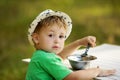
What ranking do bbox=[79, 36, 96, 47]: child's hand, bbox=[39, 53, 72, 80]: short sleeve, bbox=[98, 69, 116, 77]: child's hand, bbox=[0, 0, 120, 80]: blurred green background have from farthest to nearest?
1. bbox=[0, 0, 120, 80]: blurred green background
2. bbox=[79, 36, 96, 47]: child's hand
3. bbox=[98, 69, 116, 77]: child's hand
4. bbox=[39, 53, 72, 80]: short sleeve

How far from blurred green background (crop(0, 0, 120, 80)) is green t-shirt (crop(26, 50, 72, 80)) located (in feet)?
8.77

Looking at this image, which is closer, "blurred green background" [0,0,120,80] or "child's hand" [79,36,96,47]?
"child's hand" [79,36,96,47]

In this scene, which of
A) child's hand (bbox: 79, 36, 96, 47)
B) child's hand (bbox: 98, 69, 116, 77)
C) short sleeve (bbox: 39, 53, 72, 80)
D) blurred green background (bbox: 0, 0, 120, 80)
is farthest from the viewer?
blurred green background (bbox: 0, 0, 120, 80)

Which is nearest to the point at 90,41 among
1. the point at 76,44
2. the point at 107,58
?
the point at 76,44

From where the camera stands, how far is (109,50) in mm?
2811

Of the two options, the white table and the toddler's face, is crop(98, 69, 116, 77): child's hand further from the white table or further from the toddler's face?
the toddler's face

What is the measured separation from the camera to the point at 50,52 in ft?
6.59

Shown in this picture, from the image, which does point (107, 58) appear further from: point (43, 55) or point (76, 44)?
point (43, 55)

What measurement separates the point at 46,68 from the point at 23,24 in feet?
9.51

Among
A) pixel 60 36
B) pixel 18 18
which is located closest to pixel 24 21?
pixel 18 18

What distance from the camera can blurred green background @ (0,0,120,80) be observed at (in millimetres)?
4668

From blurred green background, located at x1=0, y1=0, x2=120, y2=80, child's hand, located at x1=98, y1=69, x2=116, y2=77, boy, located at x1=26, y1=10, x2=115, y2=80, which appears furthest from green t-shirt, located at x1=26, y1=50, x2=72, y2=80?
blurred green background, located at x1=0, y1=0, x2=120, y2=80

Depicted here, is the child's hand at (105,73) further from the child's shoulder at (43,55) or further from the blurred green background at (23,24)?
the blurred green background at (23,24)

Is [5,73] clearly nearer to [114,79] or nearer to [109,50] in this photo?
[109,50]
